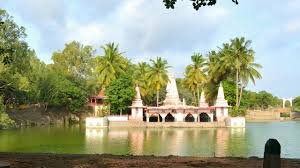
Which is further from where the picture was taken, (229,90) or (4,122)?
(229,90)

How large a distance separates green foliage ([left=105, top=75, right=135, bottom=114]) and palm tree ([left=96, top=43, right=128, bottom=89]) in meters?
1.78

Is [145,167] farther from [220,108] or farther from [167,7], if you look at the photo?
[220,108]

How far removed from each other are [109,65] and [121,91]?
4.76 m

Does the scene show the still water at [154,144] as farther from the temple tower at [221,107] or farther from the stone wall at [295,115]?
the stone wall at [295,115]

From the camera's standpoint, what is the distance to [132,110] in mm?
54406

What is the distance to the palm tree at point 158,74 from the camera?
57.7 meters

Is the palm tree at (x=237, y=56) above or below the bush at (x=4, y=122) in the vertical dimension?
above

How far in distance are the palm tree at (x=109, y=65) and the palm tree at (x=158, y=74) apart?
3973 millimetres

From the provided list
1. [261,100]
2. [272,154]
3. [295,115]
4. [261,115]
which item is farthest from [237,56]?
[272,154]

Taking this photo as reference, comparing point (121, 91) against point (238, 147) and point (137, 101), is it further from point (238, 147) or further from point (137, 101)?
point (238, 147)

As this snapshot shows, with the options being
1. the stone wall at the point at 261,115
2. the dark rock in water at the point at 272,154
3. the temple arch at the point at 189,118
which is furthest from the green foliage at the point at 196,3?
the stone wall at the point at 261,115

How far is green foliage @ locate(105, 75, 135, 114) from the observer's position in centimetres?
5462

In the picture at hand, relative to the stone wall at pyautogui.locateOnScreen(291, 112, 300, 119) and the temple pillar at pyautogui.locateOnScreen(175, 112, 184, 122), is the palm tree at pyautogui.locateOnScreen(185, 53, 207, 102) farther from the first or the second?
the stone wall at pyautogui.locateOnScreen(291, 112, 300, 119)

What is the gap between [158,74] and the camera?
2293 inches
